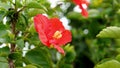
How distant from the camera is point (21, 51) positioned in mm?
1435

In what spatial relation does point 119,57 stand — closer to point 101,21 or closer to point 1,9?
point 1,9

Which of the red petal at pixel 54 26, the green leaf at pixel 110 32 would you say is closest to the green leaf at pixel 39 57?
the red petal at pixel 54 26

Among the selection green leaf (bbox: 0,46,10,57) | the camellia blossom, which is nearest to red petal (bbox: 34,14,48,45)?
the camellia blossom

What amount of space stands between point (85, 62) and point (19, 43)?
1561 millimetres

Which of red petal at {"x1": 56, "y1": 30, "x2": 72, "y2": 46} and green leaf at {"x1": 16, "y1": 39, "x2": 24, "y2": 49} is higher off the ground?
red petal at {"x1": 56, "y1": 30, "x2": 72, "y2": 46}

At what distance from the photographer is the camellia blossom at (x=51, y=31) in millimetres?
1364

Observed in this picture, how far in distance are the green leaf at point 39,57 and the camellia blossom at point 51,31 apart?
0.08m

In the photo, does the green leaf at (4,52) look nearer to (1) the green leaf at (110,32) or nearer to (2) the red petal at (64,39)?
(2) the red petal at (64,39)

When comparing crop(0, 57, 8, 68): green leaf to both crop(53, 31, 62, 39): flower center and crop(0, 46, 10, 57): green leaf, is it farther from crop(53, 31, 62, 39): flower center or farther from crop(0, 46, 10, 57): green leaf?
crop(53, 31, 62, 39): flower center

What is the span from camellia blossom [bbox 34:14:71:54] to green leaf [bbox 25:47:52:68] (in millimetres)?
76

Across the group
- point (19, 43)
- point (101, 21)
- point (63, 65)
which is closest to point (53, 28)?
point (19, 43)

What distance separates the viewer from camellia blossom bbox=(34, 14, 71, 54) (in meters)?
1.36

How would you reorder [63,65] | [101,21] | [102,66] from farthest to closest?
[101,21] → [63,65] → [102,66]

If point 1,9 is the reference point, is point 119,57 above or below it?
below
